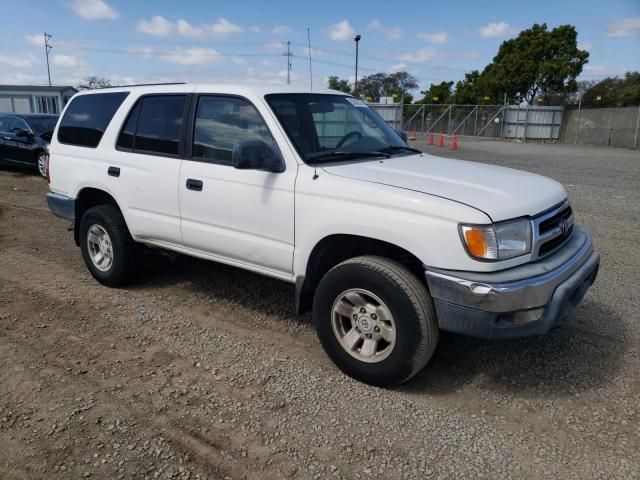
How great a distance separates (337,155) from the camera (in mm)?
3850

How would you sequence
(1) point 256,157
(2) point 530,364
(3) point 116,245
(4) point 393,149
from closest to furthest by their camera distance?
1. (1) point 256,157
2. (2) point 530,364
3. (4) point 393,149
4. (3) point 116,245

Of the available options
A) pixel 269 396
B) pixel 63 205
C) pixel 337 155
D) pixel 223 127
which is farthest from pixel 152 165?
pixel 269 396

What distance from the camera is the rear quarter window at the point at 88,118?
192 inches

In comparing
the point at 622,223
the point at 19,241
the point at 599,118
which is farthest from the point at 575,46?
the point at 19,241

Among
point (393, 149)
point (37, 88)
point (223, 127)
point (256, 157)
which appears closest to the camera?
point (256, 157)

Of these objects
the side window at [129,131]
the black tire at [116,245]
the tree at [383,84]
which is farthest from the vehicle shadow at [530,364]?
the tree at [383,84]

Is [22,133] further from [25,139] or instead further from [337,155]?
[337,155]

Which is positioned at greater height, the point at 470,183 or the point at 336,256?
the point at 470,183

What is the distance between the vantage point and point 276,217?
3686 millimetres

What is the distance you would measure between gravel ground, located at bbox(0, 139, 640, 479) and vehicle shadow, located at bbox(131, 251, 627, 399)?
0.05ft

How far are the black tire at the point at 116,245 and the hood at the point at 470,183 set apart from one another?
2289mm

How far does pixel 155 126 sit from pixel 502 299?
315 centimetres

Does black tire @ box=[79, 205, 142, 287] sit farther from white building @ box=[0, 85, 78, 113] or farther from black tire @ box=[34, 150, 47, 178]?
white building @ box=[0, 85, 78, 113]

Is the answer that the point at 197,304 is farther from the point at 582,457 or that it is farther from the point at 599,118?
the point at 599,118
